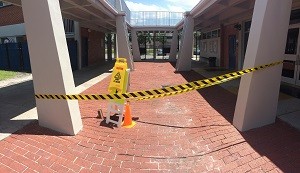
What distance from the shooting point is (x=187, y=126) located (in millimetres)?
6906

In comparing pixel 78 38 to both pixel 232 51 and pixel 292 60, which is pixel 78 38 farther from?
pixel 292 60

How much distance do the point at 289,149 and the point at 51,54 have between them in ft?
17.0

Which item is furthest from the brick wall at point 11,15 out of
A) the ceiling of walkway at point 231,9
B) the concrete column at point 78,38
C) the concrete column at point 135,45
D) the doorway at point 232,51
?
A: the doorway at point 232,51

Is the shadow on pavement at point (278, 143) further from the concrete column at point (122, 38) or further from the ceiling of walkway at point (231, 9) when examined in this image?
the concrete column at point (122, 38)

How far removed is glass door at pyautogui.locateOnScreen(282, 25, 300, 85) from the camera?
10312 millimetres

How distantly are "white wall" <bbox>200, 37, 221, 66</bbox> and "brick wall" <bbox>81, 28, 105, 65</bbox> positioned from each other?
36.0 feet

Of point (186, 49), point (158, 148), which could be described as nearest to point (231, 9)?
point (186, 49)

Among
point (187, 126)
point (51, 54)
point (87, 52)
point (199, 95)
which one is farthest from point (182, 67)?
point (51, 54)

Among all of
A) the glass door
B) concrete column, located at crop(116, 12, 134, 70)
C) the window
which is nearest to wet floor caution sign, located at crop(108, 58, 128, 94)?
the glass door

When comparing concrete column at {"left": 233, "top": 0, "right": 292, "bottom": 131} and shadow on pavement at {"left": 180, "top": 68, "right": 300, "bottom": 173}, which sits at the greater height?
concrete column at {"left": 233, "top": 0, "right": 292, "bottom": 131}

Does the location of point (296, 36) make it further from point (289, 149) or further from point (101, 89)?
point (101, 89)

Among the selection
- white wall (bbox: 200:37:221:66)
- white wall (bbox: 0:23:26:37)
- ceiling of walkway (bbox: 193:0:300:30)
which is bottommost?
white wall (bbox: 200:37:221:66)

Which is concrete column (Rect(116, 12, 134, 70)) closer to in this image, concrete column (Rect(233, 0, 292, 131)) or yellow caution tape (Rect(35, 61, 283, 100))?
yellow caution tape (Rect(35, 61, 283, 100))

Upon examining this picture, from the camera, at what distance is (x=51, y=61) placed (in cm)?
603
